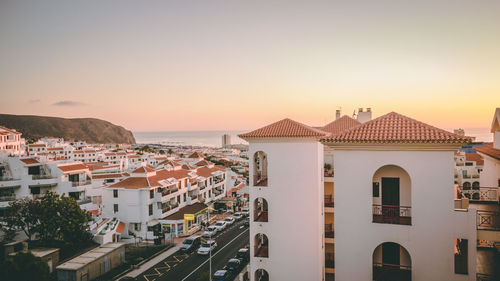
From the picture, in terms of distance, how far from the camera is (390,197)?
1365cm

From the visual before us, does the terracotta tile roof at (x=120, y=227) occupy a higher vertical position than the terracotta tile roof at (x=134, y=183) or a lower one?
lower

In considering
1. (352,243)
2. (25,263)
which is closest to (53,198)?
(25,263)

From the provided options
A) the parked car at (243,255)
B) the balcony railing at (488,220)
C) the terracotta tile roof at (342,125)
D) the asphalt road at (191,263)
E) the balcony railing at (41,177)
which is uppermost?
the terracotta tile roof at (342,125)

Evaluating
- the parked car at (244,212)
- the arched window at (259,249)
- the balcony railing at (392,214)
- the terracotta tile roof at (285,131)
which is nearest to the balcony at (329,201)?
the arched window at (259,249)

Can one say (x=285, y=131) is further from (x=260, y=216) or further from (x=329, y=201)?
(x=329, y=201)

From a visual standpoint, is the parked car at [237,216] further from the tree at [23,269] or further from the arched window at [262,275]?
the tree at [23,269]

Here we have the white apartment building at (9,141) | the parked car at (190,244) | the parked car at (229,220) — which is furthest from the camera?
the white apartment building at (9,141)

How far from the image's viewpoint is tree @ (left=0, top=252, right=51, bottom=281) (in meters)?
17.8

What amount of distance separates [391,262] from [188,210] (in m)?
32.6

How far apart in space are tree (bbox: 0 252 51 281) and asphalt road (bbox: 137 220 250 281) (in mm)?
8831

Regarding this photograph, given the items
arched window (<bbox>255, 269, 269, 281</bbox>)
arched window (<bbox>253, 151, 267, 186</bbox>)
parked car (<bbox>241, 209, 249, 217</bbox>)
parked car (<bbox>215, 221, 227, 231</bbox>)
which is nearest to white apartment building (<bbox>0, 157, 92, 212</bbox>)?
parked car (<bbox>215, 221, 227, 231</bbox>)

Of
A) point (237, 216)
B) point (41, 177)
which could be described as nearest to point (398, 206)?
point (237, 216)

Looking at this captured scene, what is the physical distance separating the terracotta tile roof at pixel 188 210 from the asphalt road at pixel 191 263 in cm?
549

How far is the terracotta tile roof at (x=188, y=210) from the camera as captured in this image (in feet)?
131
